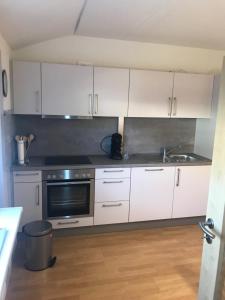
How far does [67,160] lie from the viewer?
3240mm

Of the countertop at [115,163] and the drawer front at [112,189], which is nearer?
the countertop at [115,163]

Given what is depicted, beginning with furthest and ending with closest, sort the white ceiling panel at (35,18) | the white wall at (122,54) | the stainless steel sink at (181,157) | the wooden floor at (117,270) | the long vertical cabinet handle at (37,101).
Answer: the stainless steel sink at (181,157) < the white wall at (122,54) < the long vertical cabinet handle at (37,101) < the wooden floor at (117,270) < the white ceiling panel at (35,18)

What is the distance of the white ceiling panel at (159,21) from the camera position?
6.72ft

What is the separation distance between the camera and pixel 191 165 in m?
3.40

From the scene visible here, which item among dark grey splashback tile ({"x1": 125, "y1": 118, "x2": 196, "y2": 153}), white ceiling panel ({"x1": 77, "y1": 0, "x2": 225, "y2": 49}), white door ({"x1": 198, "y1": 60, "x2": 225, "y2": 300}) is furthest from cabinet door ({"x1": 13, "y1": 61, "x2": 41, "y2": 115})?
white door ({"x1": 198, "y1": 60, "x2": 225, "y2": 300})

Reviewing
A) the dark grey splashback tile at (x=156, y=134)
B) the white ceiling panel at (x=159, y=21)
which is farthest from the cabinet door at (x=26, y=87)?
the dark grey splashback tile at (x=156, y=134)

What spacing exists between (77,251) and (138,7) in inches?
98.8

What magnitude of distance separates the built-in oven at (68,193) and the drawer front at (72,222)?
0.14 feet

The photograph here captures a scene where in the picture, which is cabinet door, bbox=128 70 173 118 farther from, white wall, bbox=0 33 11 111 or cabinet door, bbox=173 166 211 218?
white wall, bbox=0 33 11 111

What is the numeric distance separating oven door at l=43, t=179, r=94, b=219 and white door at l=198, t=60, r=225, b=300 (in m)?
1.89

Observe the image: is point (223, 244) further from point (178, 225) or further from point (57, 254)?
point (178, 225)

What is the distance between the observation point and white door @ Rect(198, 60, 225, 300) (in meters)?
1.32

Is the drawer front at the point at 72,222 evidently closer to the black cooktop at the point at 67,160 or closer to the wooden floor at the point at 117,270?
the wooden floor at the point at 117,270

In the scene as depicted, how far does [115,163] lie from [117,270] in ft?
3.97
